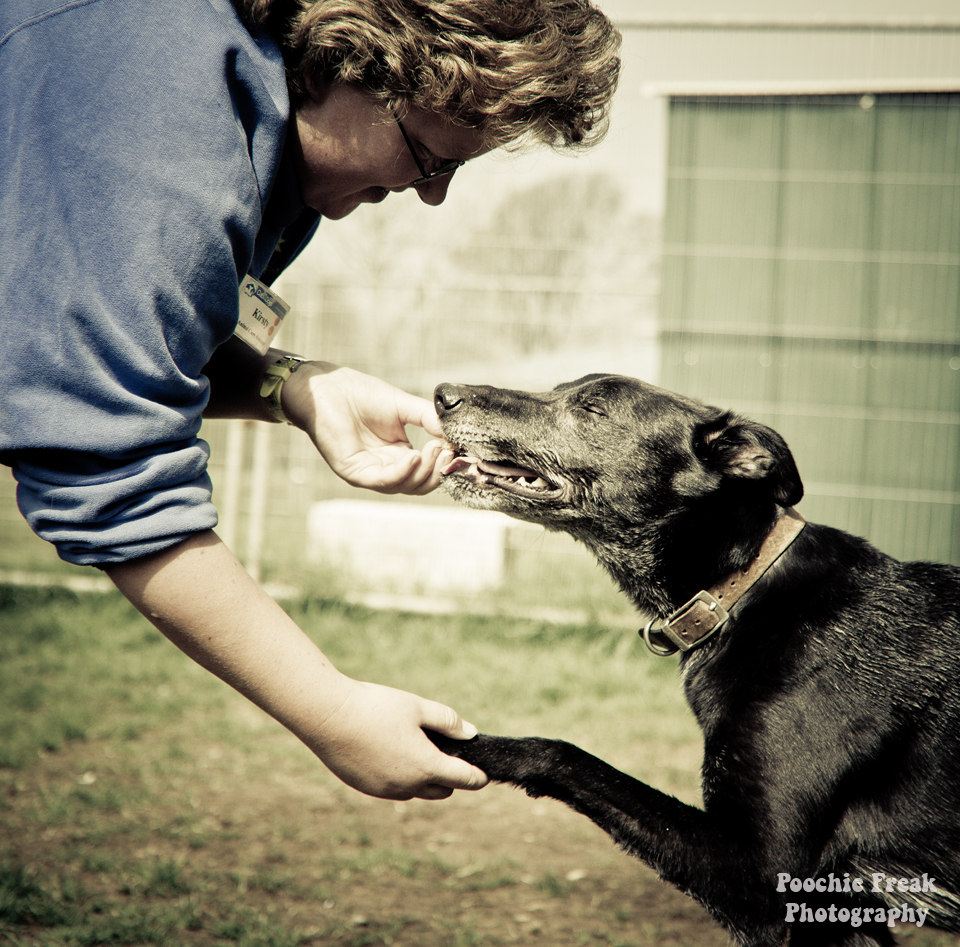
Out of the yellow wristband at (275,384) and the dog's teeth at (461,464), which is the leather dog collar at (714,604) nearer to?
the dog's teeth at (461,464)

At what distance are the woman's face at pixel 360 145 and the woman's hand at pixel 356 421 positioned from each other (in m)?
0.45

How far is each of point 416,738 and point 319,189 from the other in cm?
119

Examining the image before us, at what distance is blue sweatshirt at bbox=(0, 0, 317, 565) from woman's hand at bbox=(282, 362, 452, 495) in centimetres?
80

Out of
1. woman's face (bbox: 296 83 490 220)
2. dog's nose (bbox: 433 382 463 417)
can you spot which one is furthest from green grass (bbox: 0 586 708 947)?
woman's face (bbox: 296 83 490 220)

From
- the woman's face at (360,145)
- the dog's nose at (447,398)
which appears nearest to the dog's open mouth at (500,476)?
the dog's nose at (447,398)

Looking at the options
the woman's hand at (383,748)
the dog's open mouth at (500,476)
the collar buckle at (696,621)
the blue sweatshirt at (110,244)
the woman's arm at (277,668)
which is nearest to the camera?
the blue sweatshirt at (110,244)

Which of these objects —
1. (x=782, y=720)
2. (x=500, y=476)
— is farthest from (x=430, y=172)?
(x=782, y=720)

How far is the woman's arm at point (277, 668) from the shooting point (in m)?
1.29

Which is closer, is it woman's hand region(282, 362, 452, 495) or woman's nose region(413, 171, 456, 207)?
woman's nose region(413, 171, 456, 207)

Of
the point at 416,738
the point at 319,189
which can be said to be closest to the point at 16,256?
the point at 319,189

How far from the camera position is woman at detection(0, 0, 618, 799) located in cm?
115

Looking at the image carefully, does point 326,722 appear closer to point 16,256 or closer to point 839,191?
point 16,256

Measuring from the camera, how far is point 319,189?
182cm

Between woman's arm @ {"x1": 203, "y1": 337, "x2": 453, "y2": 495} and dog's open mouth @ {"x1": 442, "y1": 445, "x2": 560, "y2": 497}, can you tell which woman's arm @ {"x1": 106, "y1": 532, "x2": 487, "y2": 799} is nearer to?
woman's arm @ {"x1": 203, "y1": 337, "x2": 453, "y2": 495}
